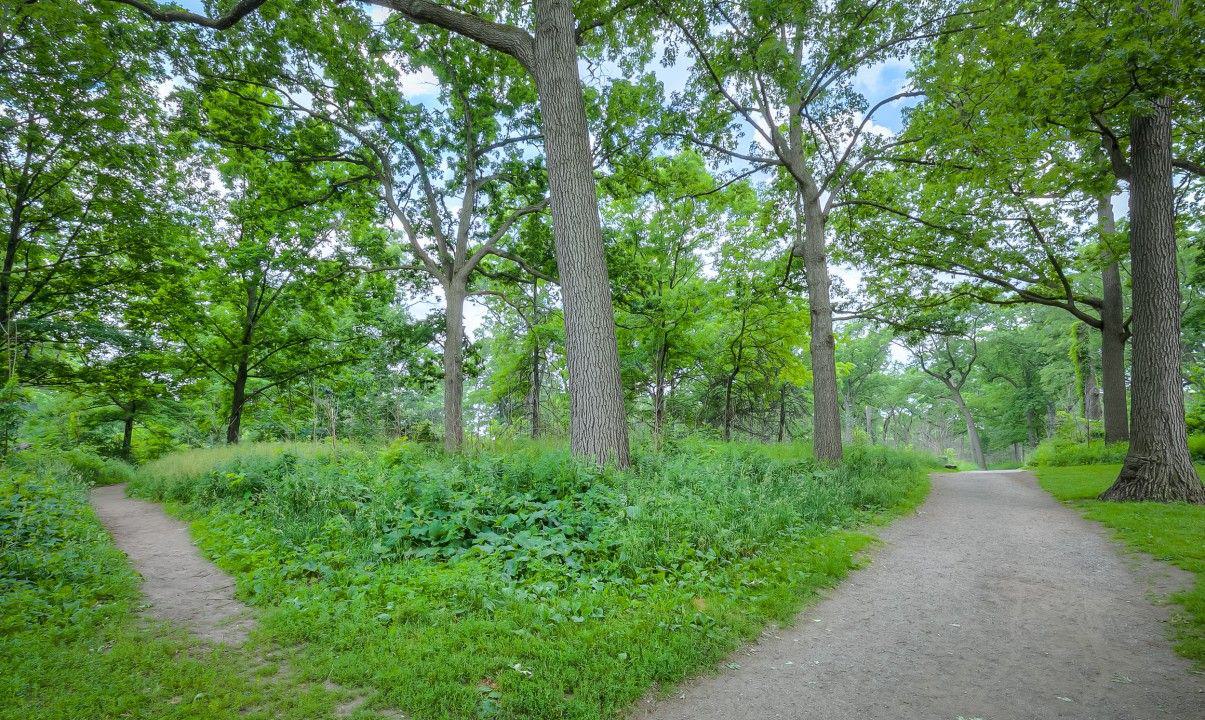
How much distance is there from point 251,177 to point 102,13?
13.5ft

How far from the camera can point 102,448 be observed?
1834 centimetres

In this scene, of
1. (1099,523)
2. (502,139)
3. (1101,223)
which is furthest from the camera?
(1101,223)

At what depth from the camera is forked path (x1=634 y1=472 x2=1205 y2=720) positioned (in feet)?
8.93

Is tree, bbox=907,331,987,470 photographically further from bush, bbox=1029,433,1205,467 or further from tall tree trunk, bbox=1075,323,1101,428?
bush, bbox=1029,433,1205,467

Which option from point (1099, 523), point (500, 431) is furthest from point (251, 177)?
point (1099, 523)

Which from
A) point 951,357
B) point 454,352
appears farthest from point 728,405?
point 951,357

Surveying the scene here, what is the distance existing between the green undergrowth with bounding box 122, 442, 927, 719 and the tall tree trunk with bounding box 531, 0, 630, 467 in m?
0.65

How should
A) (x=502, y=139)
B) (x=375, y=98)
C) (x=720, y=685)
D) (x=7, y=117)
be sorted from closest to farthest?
1. (x=720, y=685)
2. (x=7, y=117)
3. (x=375, y=98)
4. (x=502, y=139)

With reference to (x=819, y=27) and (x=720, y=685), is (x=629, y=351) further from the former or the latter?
(x=720, y=685)

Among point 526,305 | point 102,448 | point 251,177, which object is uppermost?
point 251,177

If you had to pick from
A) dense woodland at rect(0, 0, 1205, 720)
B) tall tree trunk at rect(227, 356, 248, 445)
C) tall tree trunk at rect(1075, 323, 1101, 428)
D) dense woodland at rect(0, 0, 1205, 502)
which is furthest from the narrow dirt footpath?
tall tree trunk at rect(1075, 323, 1101, 428)

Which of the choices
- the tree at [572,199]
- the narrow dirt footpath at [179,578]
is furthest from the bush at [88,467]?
the tree at [572,199]

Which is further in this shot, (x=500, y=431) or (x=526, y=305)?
(x=526, y=305)

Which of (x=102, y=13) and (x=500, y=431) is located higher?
(x=102, y=13)
